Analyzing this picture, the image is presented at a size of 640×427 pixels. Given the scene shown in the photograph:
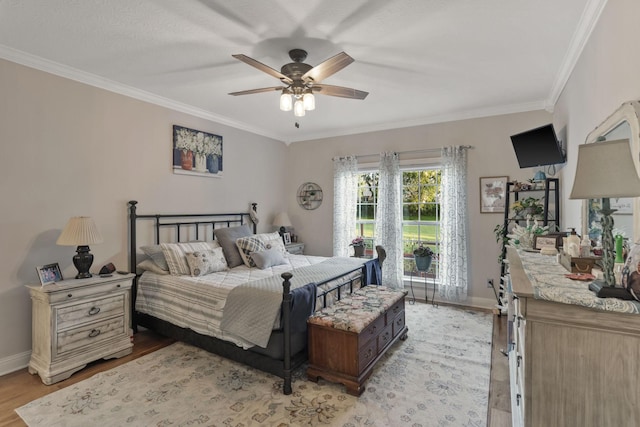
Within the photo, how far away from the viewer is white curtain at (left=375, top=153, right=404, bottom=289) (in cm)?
473

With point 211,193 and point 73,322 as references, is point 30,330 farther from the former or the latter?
point 211,193

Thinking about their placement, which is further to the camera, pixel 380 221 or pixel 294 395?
pixel 380 221

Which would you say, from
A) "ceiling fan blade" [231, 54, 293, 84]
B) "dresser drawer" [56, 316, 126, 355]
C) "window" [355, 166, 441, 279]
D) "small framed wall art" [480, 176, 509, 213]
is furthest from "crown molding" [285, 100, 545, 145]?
"dresser drawer" [56, 316, 126, 355]

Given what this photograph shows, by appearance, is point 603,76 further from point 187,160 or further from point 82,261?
point 82,261

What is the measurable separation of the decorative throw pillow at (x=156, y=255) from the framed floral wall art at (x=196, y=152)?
1.03 m

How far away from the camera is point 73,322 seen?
2.63 metres

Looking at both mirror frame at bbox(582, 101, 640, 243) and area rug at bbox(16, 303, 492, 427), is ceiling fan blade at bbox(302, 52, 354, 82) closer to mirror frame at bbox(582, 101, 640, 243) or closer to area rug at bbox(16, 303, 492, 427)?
mirror frame at bbox(582, 101, 640, 243)

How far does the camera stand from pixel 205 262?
332 centimetres

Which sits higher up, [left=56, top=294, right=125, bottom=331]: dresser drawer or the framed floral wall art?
the framed floral wall art

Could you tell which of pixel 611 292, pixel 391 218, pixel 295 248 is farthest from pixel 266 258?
pixel 611 292

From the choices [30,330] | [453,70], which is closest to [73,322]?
[30,330]

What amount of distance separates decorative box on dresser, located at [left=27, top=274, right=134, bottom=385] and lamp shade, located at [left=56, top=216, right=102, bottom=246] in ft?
1.12

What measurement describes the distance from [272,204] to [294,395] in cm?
353

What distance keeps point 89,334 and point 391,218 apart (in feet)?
12.4
